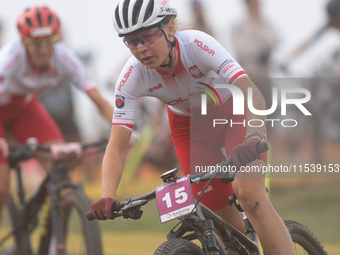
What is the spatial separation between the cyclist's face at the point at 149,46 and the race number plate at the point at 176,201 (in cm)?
75

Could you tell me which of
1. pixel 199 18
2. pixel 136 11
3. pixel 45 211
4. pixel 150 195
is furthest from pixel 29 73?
pixel 150 195

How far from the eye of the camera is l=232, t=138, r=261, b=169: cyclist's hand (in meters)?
2.51

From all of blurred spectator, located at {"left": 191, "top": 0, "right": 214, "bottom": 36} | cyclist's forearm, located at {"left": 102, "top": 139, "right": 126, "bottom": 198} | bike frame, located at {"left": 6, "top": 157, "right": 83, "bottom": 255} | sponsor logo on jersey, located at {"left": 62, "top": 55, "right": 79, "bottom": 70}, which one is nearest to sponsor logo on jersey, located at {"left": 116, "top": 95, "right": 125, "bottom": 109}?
cyclist's forearm, located at {"left": 102, "top": 139, "right": 126, "bottom": 198}

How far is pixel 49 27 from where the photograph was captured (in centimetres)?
507

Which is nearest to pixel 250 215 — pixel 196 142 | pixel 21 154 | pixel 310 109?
pixel 196 142

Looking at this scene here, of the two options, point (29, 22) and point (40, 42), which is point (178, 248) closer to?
point (40, 42)

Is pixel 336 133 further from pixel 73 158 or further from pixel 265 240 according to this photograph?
pixel 265 240

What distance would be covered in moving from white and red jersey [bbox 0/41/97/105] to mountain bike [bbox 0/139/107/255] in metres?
0.68

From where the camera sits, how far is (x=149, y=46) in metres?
3.06

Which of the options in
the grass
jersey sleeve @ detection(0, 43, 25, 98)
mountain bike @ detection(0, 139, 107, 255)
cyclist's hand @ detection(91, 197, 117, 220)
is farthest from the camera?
the grass

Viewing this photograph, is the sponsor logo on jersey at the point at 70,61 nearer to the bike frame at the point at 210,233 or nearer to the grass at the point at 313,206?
the bike frame at the point at 210,233

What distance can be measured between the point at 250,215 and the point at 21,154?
257cm

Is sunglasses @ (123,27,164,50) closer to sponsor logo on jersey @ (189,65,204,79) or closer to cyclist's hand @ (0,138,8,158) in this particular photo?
sponsor logo on jersey @ (189,65,204,79)

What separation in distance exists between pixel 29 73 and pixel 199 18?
2.59 meters
